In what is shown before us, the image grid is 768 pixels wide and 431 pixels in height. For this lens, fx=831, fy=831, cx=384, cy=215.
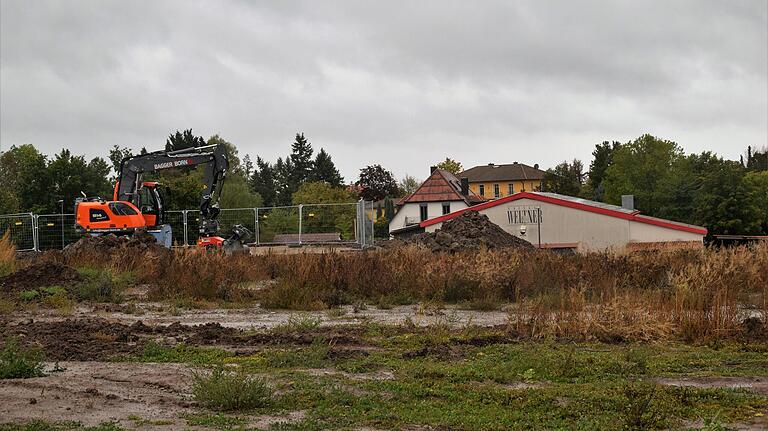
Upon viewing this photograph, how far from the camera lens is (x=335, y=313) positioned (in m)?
16.5

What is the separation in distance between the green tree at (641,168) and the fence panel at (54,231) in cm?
7497

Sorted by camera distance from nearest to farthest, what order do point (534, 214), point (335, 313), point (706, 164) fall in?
point (335, 313)
point (534, 214)
point (706, 164)

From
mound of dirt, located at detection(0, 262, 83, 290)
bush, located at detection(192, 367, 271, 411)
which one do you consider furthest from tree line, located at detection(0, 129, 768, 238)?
bush, located at detection(192, 367, 271, 411)

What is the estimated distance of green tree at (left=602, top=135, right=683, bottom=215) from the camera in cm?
10181

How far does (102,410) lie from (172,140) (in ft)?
377

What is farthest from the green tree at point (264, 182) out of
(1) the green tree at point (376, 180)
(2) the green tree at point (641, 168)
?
(2) the green tree at point (641, 168)

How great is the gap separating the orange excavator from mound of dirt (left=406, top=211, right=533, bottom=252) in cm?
738

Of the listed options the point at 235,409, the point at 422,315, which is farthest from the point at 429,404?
the point at 422,315

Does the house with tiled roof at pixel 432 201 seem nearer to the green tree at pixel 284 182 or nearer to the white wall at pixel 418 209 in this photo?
the white wall at pixel 418 209

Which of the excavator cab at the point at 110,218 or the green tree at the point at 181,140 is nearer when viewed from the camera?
the excavator cab at the point at 110,218

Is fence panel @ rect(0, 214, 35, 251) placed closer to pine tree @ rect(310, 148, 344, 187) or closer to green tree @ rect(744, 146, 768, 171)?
pine tree @ rect(310, 148, 344, 187)

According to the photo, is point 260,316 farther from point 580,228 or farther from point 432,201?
point 432,201

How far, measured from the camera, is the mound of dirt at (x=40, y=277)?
2048 centimetres

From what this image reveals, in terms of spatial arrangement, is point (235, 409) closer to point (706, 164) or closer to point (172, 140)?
point (706, 164)
